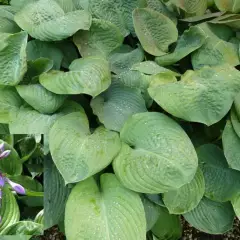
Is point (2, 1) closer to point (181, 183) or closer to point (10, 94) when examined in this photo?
point (10, 94)

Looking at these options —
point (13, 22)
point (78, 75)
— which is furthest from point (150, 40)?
point (13, 22)

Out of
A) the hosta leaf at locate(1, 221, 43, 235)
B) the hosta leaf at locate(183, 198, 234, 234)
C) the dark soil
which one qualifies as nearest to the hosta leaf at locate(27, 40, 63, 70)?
the hosta leaf at locate(1, 221, 43, 235)

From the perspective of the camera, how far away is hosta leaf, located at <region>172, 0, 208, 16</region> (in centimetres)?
152

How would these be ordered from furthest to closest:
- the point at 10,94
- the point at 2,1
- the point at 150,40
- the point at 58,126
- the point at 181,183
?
1. the point at 2,1
2. the point at 150,40
3. the point at 10,94
4. the point at 58,126
5. the point at 181,183

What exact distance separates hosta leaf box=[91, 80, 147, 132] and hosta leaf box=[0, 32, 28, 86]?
0.22 m

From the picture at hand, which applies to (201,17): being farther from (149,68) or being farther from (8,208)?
(8,208)

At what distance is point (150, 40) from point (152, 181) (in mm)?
519

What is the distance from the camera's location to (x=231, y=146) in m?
1.26

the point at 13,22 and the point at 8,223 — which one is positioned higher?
the point at 13,22

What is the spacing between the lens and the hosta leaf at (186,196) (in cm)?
126

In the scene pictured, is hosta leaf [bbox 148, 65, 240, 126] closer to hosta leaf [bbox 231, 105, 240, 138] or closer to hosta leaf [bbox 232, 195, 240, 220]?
hosta leaf [bbox 231, 105, 240, 138]

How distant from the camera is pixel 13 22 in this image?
4.98ft

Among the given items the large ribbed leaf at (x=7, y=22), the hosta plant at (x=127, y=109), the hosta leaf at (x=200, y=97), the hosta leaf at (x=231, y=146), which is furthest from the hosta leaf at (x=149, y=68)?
the large ribbed leaf at (x=7, y=22)

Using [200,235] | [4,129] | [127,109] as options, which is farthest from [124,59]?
[200,235]
